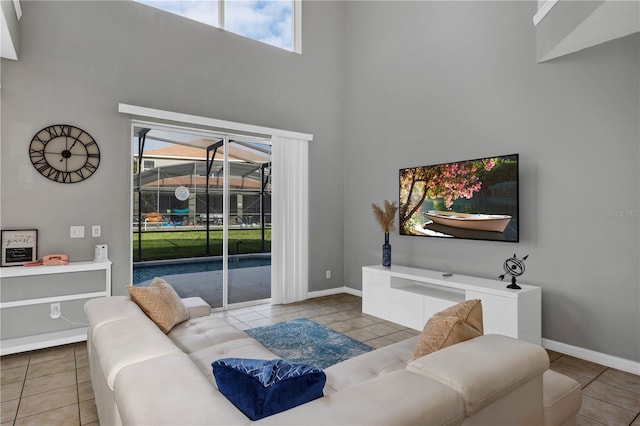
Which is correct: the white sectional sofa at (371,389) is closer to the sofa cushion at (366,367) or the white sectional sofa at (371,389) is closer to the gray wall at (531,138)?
the sofa cushion at (366,367)

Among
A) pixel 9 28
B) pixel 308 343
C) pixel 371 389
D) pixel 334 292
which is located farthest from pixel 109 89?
pixel 371 389

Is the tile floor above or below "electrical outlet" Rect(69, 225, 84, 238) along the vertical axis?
below

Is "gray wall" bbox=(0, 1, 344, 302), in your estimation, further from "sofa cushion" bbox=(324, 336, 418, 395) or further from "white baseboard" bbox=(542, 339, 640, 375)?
"white baseboard" bbox=(542, 339, 640, 375)

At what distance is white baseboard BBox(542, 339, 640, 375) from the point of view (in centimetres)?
280

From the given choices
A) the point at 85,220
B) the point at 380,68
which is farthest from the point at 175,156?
the point at 380,68

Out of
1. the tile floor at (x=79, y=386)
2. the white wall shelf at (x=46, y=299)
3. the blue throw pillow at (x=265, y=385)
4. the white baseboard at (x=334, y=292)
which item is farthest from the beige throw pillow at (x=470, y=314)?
the white baseboard at (x=334, y=292)

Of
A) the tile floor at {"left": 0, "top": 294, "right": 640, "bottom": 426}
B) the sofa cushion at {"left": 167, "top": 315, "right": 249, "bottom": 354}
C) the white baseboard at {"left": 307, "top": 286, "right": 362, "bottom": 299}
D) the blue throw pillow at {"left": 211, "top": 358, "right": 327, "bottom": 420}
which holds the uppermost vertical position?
the blue throw pillow at {"left": 211, "top": 358, "right": 327, "bottom": 420}

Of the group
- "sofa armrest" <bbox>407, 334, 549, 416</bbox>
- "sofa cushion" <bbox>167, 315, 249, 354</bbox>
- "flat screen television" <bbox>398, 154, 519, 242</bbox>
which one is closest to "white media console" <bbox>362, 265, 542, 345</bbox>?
"flat screen television" <bbox>398, 154, 519, 242</bbox>

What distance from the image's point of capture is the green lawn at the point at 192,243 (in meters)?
4.13

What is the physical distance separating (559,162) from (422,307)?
1.86 m

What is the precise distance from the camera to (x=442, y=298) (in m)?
3.62

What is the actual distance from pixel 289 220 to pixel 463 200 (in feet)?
7.42

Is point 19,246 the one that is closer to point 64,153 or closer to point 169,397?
point 64,153

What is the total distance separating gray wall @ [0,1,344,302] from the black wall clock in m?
0.06
